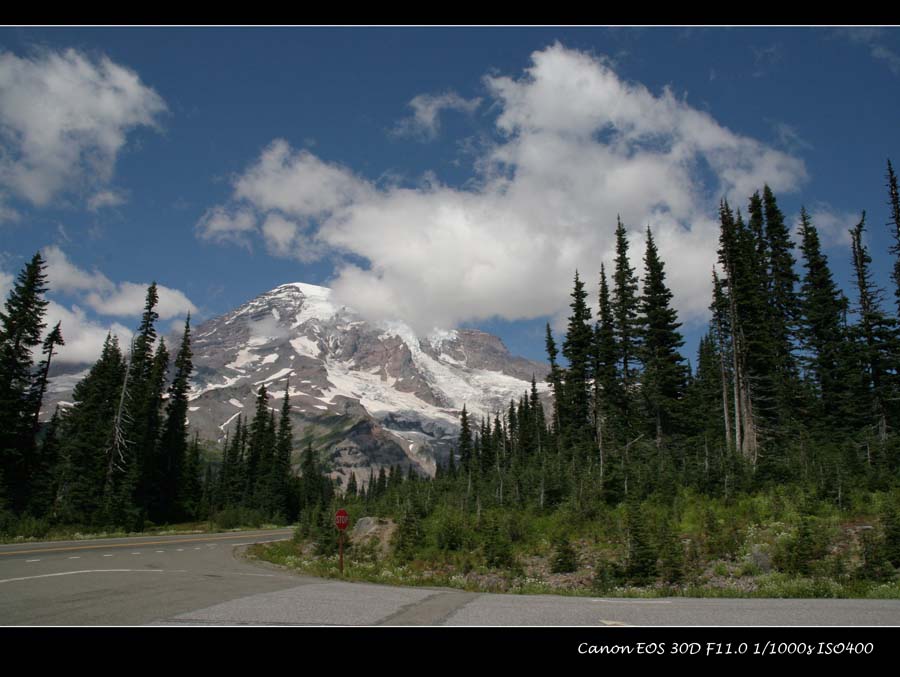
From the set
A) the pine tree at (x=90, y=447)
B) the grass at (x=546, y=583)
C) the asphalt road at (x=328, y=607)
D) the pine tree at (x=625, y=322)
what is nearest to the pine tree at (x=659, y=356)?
the pine tree at (x=625, y=322)

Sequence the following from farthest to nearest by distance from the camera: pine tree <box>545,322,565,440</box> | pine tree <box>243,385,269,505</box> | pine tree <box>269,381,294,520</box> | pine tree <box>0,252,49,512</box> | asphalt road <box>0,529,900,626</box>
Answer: pine tree <box>243,385,269,505</box>, pine tree <box>269,381,294,520</box>, pine tree <box>545,322,565,440</box>, pine tree <box>0,252,49,512</box>, asphalt road <box>0,529,900,626</box>

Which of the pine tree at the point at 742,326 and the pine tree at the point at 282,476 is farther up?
the pine tree at the point at 742,326

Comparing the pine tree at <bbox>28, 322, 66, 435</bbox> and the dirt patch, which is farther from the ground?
the pine tree at <bbox>28, 322, 66, 435</bbox>

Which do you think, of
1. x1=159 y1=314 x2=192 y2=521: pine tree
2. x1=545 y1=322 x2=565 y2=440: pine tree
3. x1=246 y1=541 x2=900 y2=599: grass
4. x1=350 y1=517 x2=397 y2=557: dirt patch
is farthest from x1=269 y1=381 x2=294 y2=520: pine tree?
x1=246 y1=541 x2=900 y2=599: grass

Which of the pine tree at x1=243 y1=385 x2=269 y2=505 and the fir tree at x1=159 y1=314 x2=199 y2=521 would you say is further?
the pine tree at x1=243 y1=385 x2=269 y2=505

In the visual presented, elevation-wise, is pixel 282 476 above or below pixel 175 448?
below

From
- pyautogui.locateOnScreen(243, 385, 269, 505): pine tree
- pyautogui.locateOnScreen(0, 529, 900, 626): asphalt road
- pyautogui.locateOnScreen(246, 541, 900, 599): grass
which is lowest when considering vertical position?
pyautogui.locateOnScreen(246, 541, 900, 599): grass

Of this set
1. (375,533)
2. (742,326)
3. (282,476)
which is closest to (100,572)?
(375,533)

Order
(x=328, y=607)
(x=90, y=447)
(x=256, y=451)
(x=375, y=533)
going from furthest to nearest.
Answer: (x=256, y=451) → (x=90, y=447) → (x=375, y=533) → (x=328, y=607)

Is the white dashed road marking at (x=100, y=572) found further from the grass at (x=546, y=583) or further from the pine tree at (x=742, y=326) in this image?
the pine tree at (x=742, y=326)

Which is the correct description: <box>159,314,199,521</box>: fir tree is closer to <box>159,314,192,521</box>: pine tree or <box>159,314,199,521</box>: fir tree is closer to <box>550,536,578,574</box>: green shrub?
<box>159,314,192,521</box>: pine tree

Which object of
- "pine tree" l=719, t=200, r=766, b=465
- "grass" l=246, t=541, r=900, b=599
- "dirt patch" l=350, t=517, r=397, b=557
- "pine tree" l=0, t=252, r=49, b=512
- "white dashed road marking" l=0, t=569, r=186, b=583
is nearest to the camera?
"grass" l=246, t=541, r=900, b=599

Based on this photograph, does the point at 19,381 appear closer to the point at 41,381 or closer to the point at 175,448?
the point at 41,381
